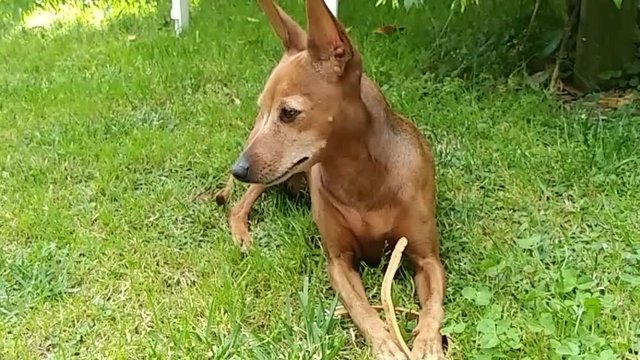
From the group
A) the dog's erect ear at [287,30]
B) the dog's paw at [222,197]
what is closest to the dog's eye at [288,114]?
the dog's erect ear at [287,30]

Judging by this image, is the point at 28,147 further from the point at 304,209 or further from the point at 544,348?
the point at 544,348

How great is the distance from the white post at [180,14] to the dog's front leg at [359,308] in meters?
2.88

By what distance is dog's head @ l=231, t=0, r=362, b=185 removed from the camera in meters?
2.56

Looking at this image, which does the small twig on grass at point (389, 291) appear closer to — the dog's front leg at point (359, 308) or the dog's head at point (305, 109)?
the dog's front leg at point (359, 308)

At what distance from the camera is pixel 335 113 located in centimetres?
260

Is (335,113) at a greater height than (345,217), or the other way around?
(335,113)

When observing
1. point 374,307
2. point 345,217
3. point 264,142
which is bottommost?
point 374,307

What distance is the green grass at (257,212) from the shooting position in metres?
2.58

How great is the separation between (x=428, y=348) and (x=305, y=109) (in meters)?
0.70

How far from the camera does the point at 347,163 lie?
2744 millimetres

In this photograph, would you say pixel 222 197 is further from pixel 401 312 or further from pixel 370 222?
pixel 401 312

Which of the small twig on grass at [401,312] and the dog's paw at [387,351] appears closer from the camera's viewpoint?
the dog's paw at [387,351]

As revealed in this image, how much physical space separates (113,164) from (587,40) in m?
2.10

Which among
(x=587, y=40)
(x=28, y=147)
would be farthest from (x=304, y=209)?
(x=587, y=40)
